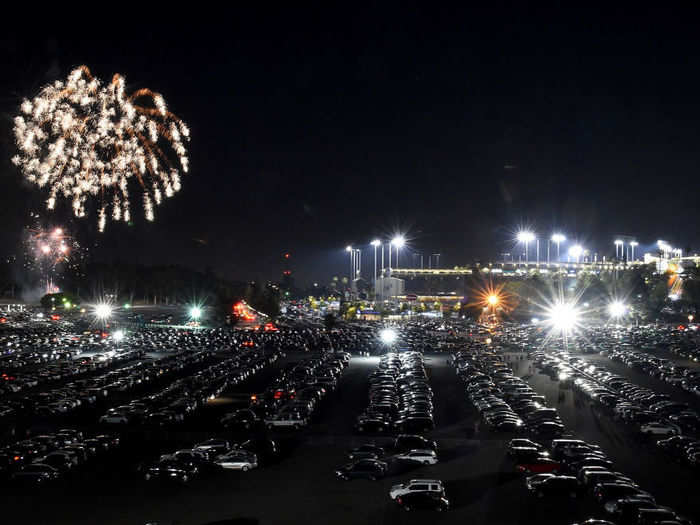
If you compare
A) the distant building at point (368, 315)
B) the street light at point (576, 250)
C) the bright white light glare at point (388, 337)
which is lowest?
the bright white light glare at point (388, 337)

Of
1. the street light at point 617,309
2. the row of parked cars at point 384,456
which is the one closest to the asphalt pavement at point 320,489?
the row of parked cars at point 384,456

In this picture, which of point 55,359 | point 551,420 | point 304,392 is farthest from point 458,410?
point 55,359

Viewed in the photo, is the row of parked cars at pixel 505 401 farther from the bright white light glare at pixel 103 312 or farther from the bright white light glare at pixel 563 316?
the bright white light glare at pixel 103 312

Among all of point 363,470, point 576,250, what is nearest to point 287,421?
point 363,470

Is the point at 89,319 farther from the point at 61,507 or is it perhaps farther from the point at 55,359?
the point at 61,507

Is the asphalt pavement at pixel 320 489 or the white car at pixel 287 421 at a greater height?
the white car at pixel 287 421

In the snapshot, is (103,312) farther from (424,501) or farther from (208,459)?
(424,501)
